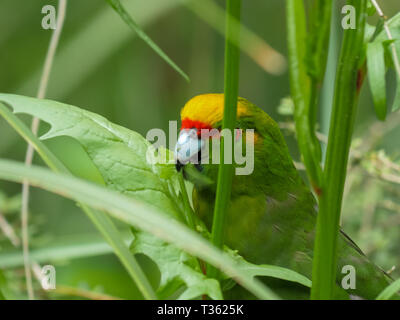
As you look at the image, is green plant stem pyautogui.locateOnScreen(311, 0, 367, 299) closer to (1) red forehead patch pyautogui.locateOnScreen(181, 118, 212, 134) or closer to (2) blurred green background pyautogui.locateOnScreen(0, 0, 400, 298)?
(1) red forehead patch pyautogui.locateOnScreen(181, 118, 212, 134)

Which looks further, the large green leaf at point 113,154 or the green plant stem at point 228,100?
the large green leaf at point 113,154

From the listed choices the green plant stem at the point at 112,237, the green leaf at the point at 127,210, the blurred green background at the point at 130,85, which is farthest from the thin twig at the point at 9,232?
the green leaf at the point at 127,210

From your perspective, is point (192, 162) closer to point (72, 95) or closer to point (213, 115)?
point (213, 115)

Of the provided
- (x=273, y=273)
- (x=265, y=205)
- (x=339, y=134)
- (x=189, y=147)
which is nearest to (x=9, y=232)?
(x=189, y=147)

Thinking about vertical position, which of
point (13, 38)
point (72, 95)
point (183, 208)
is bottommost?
point (183, 208)

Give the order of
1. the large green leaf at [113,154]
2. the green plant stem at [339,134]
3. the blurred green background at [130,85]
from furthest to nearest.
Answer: the blurred green background at [130,85], the large green leaf at [113,154], the green plant stem at [339,134]

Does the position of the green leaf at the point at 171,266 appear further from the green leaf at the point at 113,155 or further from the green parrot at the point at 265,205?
the green parrot at the point at 265,205
